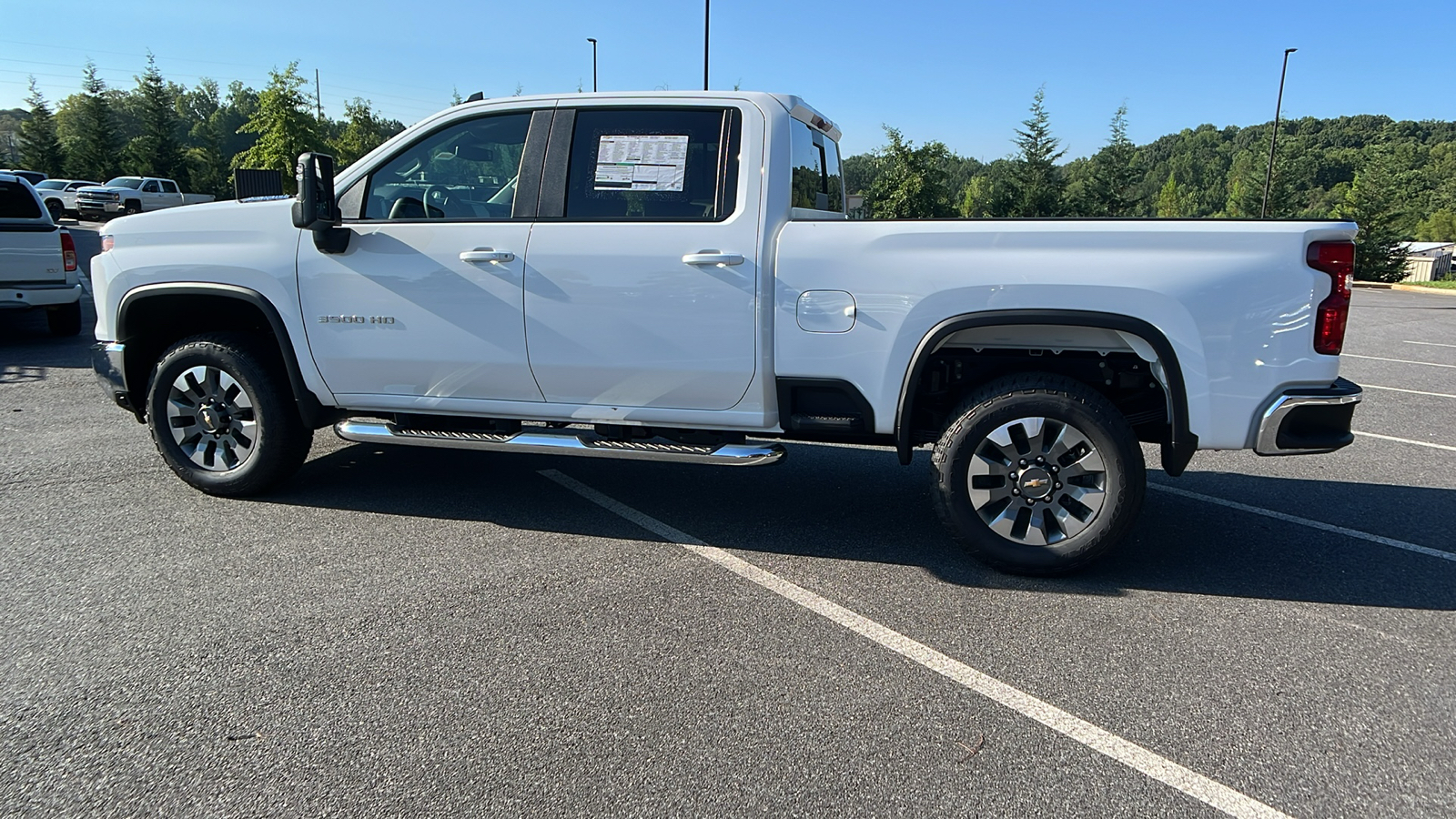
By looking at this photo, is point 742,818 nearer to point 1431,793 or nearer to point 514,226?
point 1431,793

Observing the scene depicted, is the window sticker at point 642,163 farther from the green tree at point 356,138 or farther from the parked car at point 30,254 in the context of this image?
the green tree at point 356,138

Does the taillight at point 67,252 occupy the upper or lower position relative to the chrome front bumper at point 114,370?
upper

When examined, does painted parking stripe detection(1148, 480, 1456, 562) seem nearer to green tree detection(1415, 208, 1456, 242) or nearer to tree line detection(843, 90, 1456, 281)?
tree line detection(843, 90, 1456, 281)

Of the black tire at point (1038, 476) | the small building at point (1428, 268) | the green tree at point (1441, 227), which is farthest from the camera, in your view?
the green tree at point (1441, 227)

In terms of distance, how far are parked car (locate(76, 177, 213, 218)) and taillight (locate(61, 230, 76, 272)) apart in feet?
93.9

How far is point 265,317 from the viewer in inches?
191

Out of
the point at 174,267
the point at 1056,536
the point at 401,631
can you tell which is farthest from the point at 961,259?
the point at 174,267

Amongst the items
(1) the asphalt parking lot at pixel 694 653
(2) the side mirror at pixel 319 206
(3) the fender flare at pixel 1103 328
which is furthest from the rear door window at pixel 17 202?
(3) the fender flare at pixel 1103 328

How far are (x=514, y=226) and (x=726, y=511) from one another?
6.17 ft

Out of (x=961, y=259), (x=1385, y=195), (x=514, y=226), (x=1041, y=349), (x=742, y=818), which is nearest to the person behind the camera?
(x=742, y=818)

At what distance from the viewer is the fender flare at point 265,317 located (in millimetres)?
4711

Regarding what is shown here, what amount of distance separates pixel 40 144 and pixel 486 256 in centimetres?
6085

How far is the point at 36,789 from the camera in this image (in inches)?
98.1

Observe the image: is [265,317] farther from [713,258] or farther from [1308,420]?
[1308,420]
